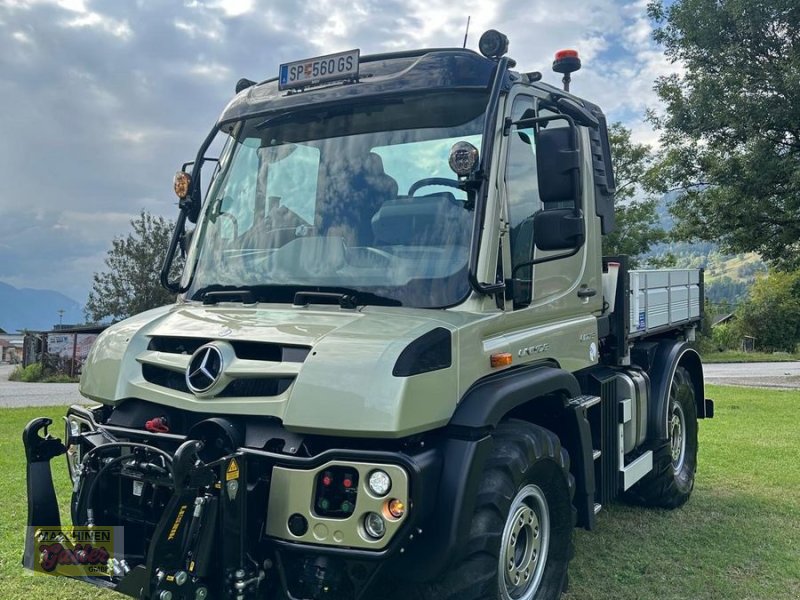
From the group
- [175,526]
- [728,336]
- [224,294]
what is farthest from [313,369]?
[728,336]

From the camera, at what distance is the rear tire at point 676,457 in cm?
588

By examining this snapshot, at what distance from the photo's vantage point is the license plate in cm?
377

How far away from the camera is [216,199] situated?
4.17 meters

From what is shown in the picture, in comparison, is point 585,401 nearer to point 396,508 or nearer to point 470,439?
point 470,439

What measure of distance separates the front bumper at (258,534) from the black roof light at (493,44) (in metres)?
2.06

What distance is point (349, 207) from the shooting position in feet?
12.0

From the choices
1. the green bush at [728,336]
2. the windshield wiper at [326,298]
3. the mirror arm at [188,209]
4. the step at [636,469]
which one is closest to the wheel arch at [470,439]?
the windshield wiper at [326,298]

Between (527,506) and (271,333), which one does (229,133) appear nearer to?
(271,333)

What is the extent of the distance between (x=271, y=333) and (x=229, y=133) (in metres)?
1.70

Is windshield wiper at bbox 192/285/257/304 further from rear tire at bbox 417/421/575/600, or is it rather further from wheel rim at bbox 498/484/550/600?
wheel rim at bbox 498/484/550/600

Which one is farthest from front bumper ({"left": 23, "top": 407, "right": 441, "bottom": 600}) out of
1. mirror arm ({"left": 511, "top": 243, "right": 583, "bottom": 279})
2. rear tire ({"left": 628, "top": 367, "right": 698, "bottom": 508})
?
rear tire ({"left": 628, "top": 367, "right": 698, "bottom": 508})

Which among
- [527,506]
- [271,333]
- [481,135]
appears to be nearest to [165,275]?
[271,333]

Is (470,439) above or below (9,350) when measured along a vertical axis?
above

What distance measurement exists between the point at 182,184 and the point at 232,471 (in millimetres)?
2247
